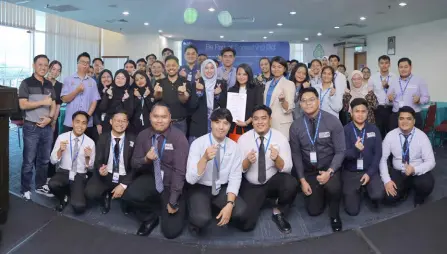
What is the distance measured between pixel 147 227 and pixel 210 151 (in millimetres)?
870

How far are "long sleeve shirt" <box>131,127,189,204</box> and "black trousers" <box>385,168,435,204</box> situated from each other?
1.81 m

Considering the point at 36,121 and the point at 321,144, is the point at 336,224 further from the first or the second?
the point at 36,121

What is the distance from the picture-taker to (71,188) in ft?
9.85

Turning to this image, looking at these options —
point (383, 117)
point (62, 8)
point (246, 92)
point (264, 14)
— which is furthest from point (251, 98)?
point (62, 8)

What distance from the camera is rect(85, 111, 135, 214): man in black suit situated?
2953 millimetres

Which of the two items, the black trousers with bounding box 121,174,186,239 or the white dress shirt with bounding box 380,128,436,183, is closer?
the black trousers with bounding box 121,174,186,239

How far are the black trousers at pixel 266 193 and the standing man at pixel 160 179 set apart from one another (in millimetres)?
510

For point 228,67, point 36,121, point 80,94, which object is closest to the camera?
point 36,121

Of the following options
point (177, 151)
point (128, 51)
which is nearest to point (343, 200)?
point (177, 151)

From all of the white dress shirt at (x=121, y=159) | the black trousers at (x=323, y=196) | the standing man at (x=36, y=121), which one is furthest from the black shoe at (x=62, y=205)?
the black trousers at (x=323, y=196)

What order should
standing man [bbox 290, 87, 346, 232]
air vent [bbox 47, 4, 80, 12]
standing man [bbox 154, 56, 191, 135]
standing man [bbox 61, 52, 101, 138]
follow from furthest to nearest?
air vent [bbox 47, 4, 80, 12] < standing man [bbox 61, 52, 101, 138] < standing man [bbox 154, 56, 191, 135] < standing man [bbox 290, 87, 346, 232]

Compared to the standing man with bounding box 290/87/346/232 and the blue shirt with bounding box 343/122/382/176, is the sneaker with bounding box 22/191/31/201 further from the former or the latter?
the blue shirt with bounding box 343/122/382/176

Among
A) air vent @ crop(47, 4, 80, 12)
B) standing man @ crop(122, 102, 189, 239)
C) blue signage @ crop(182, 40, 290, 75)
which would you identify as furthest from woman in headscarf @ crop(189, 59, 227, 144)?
air vent @ crop(47, 4, 80, 12)

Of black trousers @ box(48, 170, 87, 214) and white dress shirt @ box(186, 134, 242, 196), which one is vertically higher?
white dress shirt @ box(186, 134, 242, 196)
